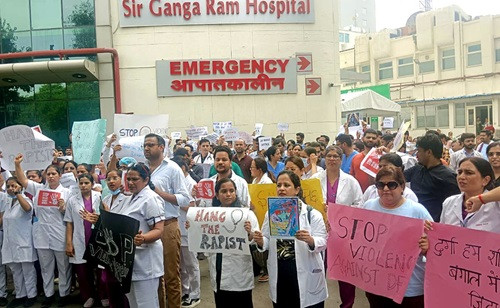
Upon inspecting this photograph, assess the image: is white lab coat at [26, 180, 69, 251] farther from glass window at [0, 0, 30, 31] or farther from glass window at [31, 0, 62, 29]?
glass window at [0, 0, 30, 31]

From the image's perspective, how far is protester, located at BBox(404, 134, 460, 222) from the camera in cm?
469

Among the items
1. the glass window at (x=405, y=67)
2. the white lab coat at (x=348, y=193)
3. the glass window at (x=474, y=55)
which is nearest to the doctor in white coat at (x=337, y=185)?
the white lab coat at (x=348, y=193)

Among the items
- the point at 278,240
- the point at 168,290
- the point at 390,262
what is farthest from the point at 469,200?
the point at 168,290

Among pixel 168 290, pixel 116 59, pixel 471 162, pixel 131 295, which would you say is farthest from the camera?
pixel 116 59

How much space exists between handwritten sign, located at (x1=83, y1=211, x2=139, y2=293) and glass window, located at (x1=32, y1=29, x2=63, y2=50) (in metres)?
16.4

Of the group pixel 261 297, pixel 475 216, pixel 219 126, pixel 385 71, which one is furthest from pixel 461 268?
pixel 385 71

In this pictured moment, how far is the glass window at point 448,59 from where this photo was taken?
38.9 meters

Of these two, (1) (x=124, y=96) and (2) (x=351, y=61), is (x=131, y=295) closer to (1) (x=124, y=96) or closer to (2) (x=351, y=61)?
(1) (x=124, y=96)

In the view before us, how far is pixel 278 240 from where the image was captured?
164 inches

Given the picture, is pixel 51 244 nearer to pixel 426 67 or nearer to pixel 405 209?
pixel 405 209

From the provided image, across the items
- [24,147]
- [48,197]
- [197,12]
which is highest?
[197,12]

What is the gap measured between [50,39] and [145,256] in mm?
17020

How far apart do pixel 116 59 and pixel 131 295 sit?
15.4 metres

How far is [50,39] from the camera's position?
19.1 m
